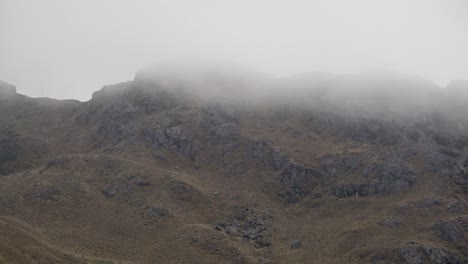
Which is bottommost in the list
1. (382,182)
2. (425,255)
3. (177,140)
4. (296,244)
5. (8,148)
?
(296,244)

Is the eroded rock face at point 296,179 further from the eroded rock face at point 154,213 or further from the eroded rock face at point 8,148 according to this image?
the eroded rock face at point 8,148

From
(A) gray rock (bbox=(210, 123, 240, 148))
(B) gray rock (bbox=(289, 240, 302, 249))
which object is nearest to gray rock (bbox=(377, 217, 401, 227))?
(B) gray rock (bbox=(289, 240, 302, 249))

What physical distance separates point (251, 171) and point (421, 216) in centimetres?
4421

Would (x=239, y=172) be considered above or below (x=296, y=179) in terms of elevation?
above

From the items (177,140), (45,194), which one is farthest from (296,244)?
(45,194)

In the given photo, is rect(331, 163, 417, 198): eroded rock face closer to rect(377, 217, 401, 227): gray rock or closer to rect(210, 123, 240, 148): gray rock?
rect(377, 217, 401, 227): gray rock

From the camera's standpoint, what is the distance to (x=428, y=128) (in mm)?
133375

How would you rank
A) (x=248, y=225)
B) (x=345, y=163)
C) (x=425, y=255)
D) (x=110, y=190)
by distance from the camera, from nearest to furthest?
(x=425, y=255), (x=248, y=225), (x=110, y=190), (x=345, y=163)

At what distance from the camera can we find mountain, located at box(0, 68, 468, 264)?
97312mm

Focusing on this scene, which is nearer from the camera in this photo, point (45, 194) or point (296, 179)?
point (45, 194)

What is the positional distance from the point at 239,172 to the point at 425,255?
52.7 m

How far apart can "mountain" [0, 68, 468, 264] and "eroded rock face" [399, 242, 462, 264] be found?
0.26 m

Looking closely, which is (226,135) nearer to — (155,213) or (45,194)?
(155,213)

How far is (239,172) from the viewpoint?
129875 mm
